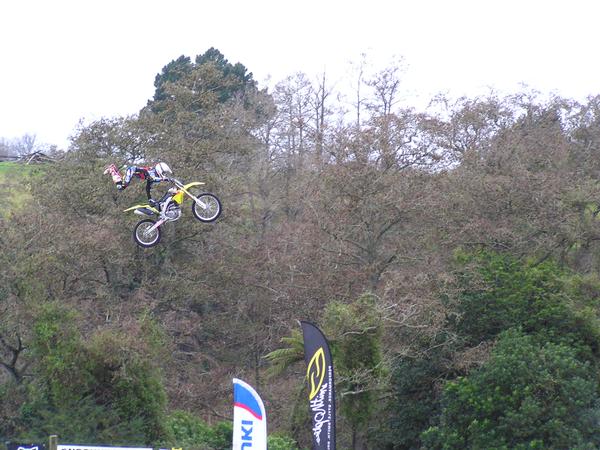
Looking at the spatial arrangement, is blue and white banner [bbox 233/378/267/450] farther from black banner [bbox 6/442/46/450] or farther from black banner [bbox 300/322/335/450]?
black banner [bbox 6/442/46/450]

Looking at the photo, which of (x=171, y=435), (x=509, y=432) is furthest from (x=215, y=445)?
(x=509, y=432)

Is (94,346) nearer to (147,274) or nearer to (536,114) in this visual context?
(147,274)

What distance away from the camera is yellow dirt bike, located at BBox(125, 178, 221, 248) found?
629 inches

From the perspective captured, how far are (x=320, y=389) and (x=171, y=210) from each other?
4744 mm

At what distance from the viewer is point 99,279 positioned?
95.6 feet

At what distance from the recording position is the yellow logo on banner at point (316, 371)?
593 inches

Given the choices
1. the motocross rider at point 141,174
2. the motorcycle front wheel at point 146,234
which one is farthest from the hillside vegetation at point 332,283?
the motocross rider at point 141,174

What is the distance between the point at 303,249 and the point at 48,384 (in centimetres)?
1077

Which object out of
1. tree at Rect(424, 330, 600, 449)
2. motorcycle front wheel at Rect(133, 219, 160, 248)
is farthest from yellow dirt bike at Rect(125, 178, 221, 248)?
tree at Rect(424, 330, 600, 449)

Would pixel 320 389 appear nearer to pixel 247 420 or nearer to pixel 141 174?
pixel 247 420

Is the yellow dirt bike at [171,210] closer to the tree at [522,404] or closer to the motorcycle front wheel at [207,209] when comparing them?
the motorcycle front wheel at [207,209]

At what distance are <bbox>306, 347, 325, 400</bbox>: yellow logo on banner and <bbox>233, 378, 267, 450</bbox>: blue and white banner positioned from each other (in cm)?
208

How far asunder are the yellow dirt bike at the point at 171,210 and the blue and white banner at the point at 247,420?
14.1ft

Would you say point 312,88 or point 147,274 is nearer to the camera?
point 147,274
